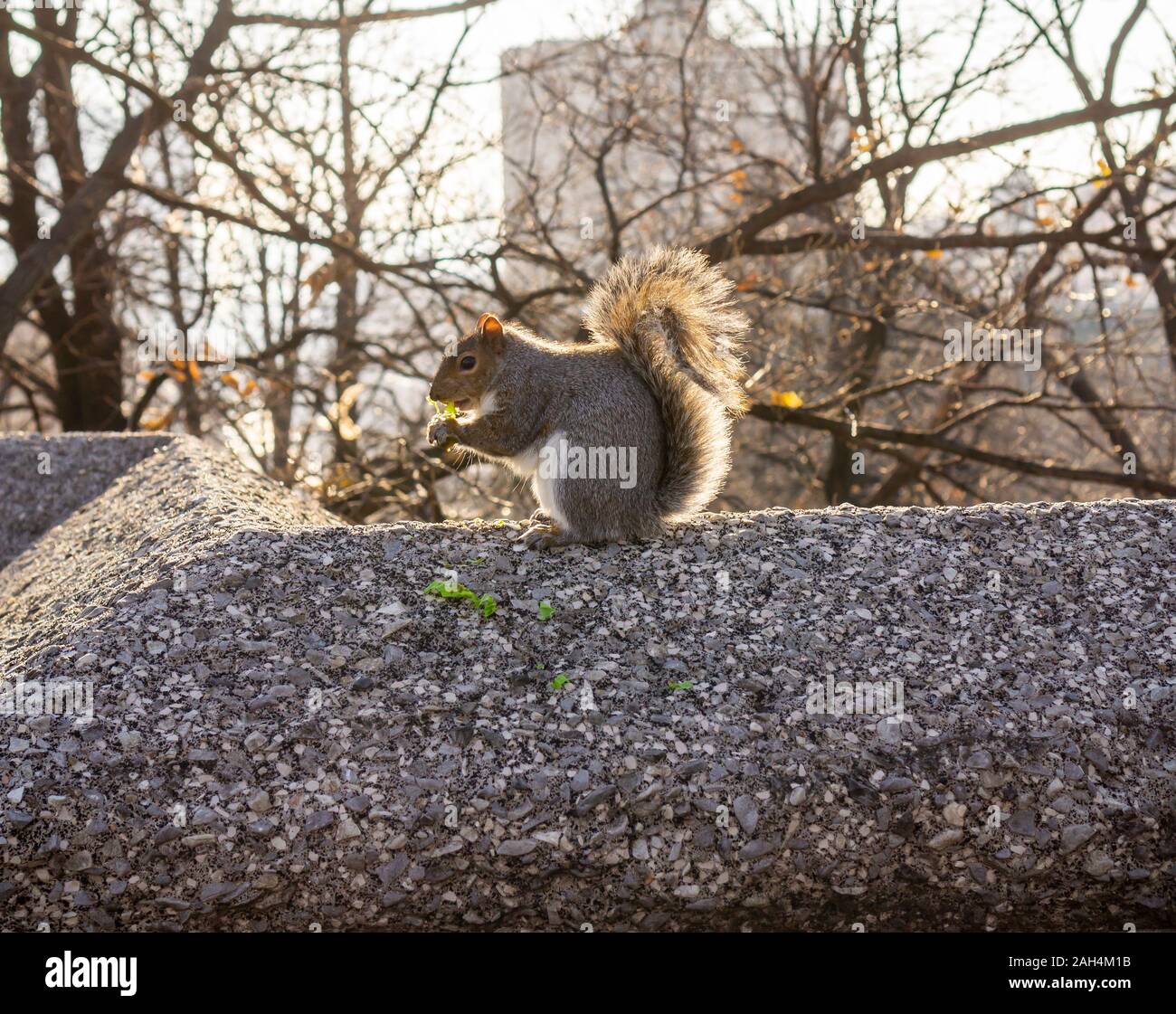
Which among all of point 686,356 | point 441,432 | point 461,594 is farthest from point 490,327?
point 461,594

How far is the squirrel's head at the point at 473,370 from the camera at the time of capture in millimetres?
3402

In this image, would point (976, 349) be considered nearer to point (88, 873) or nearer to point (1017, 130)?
point (1017, 130)

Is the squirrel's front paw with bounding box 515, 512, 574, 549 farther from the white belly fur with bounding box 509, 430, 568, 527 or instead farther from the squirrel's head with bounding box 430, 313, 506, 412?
the squirrel's head with bounding box 430, 313, 506, 412

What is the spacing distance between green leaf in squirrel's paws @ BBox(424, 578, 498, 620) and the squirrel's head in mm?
538

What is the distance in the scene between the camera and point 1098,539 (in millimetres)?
3531

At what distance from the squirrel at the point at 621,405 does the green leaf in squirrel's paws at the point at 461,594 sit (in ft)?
0.94

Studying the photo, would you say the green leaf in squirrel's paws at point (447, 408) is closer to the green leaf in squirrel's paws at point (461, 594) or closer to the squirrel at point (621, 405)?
the squirrel at point (621, 405)

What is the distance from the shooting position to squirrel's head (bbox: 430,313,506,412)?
11.2 feet

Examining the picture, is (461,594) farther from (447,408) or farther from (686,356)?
(686,356)

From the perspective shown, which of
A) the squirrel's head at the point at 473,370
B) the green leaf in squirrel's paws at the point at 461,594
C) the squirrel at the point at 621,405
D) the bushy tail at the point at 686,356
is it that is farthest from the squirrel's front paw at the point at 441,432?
the bushy tail at the point at 686,356

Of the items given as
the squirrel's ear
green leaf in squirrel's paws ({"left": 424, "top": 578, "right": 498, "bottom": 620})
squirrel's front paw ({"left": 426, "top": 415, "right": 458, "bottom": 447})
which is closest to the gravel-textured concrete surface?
green leaf in squirrel's paws ({"left": 424, "top": 578, "right": 498, "bottom": 620})

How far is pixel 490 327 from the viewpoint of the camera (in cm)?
339

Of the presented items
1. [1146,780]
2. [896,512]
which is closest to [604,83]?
Result: [896,512]
